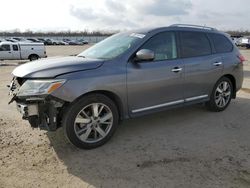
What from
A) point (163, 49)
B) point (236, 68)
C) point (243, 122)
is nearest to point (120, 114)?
point (163, 49)

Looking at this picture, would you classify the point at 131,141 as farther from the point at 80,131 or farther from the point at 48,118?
the point at 48,118

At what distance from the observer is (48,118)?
3.82m

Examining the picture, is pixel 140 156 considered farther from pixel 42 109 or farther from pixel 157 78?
pixel 42 109

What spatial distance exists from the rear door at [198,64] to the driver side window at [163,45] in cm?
21

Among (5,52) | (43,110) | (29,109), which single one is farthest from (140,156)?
(5,52)

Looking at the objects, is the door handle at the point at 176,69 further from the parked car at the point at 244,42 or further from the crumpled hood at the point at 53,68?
the parked car at the point at 244,42

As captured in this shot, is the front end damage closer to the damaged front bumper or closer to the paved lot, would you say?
the damaged front bumper

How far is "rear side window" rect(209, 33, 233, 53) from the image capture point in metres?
5.73

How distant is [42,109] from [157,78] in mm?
1889

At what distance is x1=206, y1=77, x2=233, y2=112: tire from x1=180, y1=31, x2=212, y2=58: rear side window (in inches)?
30.2

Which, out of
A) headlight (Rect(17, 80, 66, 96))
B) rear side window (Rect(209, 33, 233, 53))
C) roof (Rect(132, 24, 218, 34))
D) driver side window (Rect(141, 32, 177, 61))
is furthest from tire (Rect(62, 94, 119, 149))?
rear side window (Rect(209, 33, 233, 53))

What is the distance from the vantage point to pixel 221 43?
589 cm

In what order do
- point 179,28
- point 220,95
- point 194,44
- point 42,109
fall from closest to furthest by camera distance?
point 42,109 → point 179,28 → point 194,44 → point 220,95

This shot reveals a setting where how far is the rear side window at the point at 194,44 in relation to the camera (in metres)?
5.09
